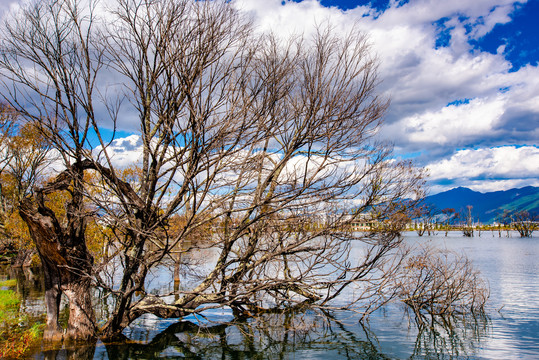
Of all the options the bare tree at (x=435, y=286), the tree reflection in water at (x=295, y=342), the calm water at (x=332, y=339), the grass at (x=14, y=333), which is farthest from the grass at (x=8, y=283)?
the bare tree at (x=435, y=286)

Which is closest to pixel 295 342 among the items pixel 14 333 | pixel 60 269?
pixel 60 269

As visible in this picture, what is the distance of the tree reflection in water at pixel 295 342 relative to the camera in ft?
45.5

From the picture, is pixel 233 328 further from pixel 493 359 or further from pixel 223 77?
pixel 223 77

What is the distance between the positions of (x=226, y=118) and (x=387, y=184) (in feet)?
21.5

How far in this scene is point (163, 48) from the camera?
10.7 meters

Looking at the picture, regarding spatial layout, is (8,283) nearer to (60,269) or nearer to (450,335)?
(60,269)

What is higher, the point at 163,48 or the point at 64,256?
the point at 163,48

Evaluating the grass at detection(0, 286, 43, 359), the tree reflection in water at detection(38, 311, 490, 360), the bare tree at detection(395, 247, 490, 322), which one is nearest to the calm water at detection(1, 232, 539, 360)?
the tree reflection in water at detection(38, 311, 490, 360)

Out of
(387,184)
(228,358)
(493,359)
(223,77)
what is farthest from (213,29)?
(493,359)

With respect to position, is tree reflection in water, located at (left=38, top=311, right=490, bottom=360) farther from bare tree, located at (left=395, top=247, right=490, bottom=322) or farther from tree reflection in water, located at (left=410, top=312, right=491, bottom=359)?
bare tree, located at (left=395, top=247, right=490, bottom=322)

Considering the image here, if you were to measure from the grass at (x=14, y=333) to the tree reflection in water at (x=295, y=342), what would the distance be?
102 cm

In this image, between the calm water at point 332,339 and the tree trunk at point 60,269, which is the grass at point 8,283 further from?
the tree trunk at point 60,269

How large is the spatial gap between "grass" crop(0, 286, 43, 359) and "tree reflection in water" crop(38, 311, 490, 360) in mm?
1023

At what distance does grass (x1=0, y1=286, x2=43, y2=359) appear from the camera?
40.7ft
